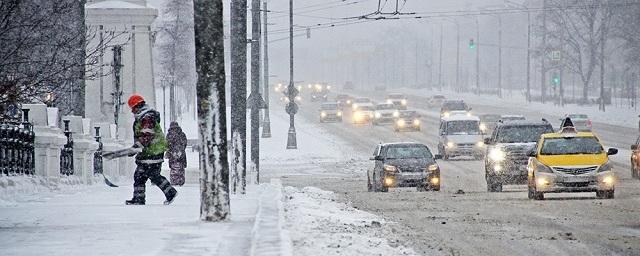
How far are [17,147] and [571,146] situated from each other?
1201 cm

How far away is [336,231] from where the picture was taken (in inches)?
722

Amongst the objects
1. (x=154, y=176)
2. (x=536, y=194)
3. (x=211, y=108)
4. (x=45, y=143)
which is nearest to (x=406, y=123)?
(x=536, y=194)

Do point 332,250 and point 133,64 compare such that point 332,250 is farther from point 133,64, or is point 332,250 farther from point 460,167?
point 460,167

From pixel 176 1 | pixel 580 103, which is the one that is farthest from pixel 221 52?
pixel 580 103

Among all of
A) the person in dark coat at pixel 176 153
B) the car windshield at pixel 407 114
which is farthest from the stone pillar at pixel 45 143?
the car windshield at pixel 407 114

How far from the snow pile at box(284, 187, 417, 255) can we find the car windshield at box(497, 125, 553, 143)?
25.4 ft

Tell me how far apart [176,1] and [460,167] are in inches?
1752

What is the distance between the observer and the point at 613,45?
13700 centimetres

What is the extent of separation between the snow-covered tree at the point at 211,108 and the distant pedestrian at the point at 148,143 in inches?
124

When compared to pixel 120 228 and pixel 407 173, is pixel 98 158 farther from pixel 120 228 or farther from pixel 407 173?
pixel 120 228

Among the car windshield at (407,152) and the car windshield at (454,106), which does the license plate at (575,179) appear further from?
the car windshield at (454,106)

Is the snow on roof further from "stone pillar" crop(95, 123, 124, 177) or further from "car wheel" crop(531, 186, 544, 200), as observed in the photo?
"car wheel" crop(531, 186, 544, 200)

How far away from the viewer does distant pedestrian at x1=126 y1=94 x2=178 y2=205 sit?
1881 cm

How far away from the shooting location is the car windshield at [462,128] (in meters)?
50.6
